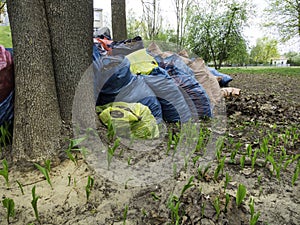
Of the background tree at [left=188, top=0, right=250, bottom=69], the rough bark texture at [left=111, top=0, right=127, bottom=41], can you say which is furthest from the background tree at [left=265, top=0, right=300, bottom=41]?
the rough bark texture at [left=111, top=0, right=127, bottom=41]

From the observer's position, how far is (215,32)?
1644 cm

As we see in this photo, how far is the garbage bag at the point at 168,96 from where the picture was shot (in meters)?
2.33

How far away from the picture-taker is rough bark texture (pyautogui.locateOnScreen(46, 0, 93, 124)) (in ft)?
5.11

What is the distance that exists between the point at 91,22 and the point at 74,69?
38 cm

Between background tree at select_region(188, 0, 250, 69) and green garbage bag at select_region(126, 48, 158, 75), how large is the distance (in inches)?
557

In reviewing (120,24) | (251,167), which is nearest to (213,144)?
(251,167)

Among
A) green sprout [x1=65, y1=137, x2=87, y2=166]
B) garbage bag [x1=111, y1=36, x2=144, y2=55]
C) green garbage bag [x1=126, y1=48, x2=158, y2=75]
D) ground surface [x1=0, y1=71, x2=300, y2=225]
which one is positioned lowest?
ground surface [x1=0, y1=71, x2=300, y2=225]

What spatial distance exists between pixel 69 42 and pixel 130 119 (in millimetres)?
729

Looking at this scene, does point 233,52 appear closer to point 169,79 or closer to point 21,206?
point 169,79

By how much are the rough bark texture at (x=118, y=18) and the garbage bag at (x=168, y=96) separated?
2146 millimetres

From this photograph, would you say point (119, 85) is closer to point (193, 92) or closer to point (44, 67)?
point (44, 67)

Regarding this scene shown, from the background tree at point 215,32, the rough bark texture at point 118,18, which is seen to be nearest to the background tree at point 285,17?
the background tree at point 215,32

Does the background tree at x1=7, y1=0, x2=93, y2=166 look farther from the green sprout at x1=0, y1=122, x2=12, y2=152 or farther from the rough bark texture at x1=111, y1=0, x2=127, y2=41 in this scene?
the rough bark texture at x1=111, y1=0, x2=127, y2=41

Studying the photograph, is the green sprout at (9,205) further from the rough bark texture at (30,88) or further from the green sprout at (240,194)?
the green sprout at (240,194)
